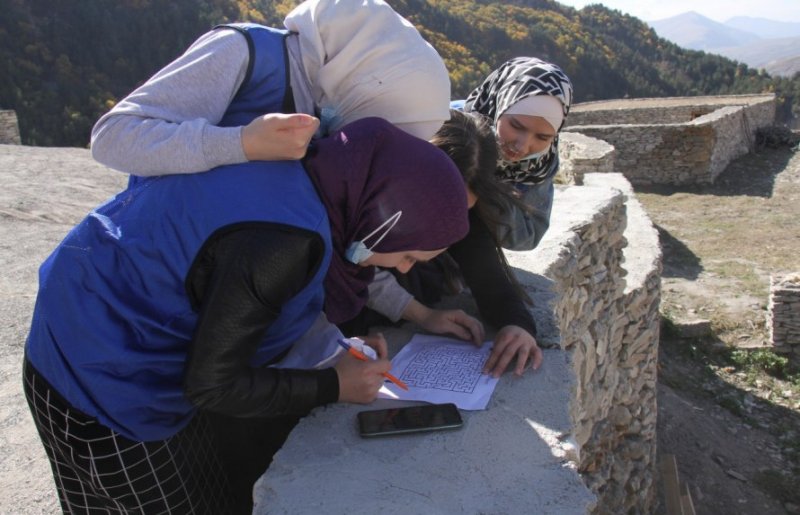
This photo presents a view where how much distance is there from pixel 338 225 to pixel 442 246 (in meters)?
0.23

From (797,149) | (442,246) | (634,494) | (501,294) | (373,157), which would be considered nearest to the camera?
(373,157)

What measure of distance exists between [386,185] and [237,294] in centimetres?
38

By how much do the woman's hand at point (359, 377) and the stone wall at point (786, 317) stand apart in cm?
613

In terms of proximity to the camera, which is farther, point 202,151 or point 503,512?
point 503,512

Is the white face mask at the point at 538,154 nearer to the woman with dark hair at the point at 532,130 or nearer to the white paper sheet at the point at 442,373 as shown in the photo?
the woman with dark hair at the point at 532,130

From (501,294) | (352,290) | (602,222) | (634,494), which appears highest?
(352,290)

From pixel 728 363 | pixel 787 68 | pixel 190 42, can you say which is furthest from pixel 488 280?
pixel 787 68

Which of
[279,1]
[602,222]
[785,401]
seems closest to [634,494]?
[602,222]

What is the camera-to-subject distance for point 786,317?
648cm

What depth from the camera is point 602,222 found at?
4043 mm

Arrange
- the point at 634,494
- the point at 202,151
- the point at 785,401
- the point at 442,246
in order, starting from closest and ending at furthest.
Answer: the point at 202,151 < the point at 442,246 < the point at 634,494 < the point at 785,401

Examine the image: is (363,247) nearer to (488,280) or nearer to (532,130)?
(488,280)

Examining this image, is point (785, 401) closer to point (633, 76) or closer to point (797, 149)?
point (797, 149)

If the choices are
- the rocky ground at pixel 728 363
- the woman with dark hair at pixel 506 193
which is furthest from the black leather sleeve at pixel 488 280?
the rocky ground at pixel 728 363
